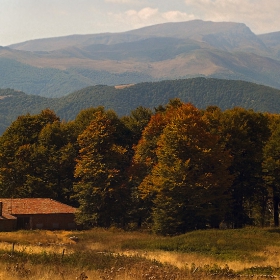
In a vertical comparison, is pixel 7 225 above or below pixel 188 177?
below

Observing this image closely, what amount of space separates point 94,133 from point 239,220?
68.3 ft

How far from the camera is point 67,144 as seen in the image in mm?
71562

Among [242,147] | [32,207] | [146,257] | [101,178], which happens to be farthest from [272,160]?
[146,257]

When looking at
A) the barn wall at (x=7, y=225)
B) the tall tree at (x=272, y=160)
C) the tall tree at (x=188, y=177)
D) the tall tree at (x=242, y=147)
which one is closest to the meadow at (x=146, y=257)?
the tall tree at (x=188, y=177)

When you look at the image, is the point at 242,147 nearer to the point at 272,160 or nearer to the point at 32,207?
the point at 272,160

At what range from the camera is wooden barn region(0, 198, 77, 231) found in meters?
59.2

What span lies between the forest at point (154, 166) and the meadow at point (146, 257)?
5295 mm

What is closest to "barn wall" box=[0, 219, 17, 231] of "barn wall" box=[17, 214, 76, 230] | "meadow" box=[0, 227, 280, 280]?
"barn wall" box=[17, 214, 76, 230]

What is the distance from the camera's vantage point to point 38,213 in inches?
2333

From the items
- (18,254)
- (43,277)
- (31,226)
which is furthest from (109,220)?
(43,277)

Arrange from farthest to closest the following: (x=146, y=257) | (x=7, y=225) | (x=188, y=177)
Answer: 1. (x=7, y=225)
2. (x=188, y=177)
3. (x=146, y=257)

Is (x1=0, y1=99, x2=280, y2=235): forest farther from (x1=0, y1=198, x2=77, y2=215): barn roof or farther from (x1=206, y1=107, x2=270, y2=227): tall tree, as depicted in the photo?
(x1=0, y1=198, x2=77, y2=215): barn roof

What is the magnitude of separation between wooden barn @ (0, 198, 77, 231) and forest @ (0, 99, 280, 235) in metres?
2.22

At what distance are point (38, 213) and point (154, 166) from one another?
14.5m
